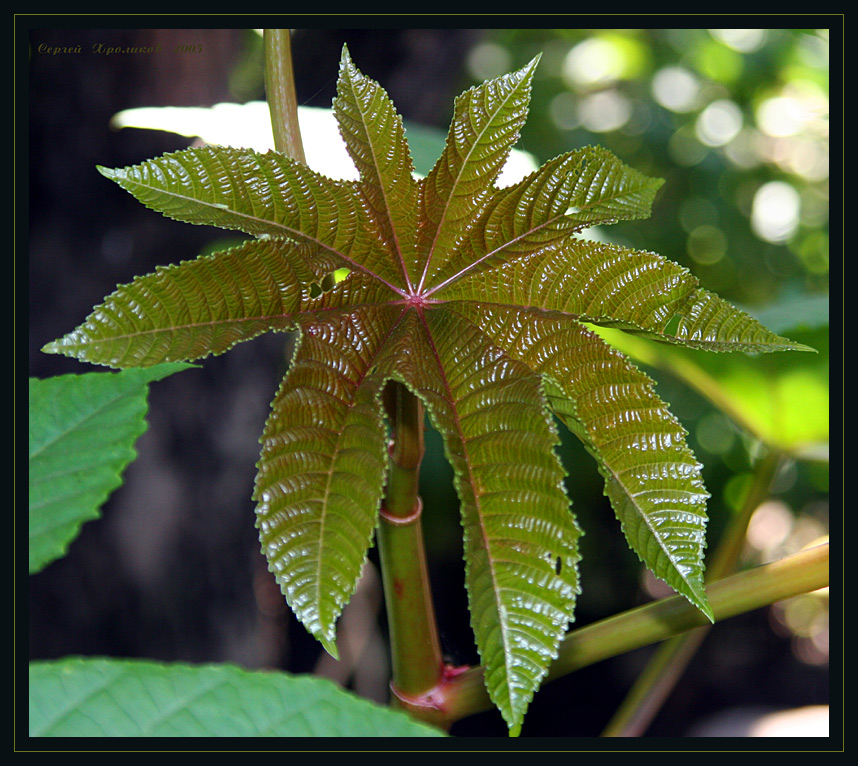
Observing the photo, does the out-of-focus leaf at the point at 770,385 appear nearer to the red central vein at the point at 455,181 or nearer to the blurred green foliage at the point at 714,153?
the red central vein at the point at 455,181

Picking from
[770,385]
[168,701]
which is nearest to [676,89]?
[770,385]

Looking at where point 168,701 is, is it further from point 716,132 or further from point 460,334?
point 716,132

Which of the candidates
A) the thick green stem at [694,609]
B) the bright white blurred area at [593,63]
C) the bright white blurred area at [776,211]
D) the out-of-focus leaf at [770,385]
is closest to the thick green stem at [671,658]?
the out-of-focus leaf at [770,385]

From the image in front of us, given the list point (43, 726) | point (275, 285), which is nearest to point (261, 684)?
point (43, 726)

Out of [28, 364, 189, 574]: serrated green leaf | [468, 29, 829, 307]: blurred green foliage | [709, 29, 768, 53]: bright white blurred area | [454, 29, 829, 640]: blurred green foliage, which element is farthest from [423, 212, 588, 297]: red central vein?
[709, 29, 768, 53]: bright white blurred area

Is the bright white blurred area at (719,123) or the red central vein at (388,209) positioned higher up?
the bright white blurred area at (719,123)
